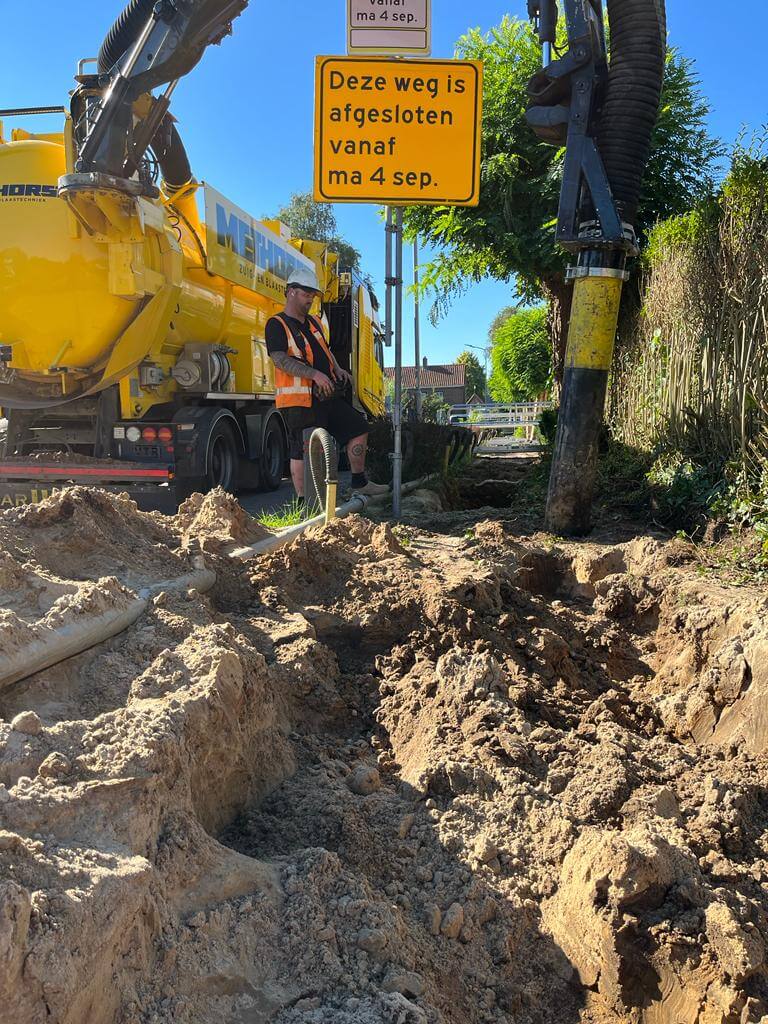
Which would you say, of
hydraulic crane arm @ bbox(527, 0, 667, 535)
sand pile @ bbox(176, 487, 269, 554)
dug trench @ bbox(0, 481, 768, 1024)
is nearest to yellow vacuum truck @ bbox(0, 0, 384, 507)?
sand pile @ bbox(176, 487, 269, 554)

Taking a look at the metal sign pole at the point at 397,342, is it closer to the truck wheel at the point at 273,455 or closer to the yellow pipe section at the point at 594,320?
the yellow pipe section at the point at 594,320

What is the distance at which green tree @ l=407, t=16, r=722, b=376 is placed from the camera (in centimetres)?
823

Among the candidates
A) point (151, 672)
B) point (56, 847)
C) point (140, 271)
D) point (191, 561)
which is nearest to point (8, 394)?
point (140, 271)

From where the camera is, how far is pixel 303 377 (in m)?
6.15

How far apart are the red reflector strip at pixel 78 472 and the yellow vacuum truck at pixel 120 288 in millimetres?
13

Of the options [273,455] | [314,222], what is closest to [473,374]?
[314,222]

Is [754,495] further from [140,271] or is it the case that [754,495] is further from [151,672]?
[140,271]

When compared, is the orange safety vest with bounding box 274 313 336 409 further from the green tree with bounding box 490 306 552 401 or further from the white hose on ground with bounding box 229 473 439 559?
the green tree with bounding box 490 306 552 401

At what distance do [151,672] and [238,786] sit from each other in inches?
16.7

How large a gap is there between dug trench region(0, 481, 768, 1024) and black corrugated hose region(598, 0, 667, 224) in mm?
3323

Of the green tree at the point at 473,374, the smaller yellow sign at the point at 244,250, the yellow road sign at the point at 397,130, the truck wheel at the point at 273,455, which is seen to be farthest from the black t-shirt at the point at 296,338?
the green tree at the point at 473,374

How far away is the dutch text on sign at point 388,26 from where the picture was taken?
5.87m

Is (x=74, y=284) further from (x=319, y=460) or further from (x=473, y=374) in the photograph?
(x=473, y=374)

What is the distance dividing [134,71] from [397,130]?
248cm
